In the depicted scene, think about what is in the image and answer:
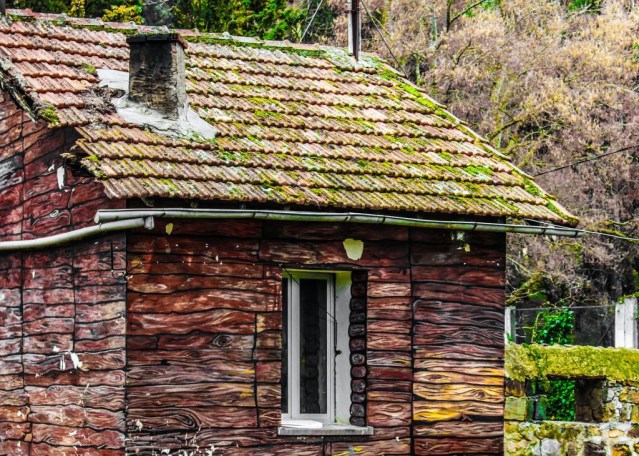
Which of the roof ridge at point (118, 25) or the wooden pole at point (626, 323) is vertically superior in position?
the roof ridge at point (118, 25)

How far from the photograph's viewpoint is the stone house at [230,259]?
11227 millimetres

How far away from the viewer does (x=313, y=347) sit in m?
12.5

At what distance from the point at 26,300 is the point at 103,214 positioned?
230 centimetres

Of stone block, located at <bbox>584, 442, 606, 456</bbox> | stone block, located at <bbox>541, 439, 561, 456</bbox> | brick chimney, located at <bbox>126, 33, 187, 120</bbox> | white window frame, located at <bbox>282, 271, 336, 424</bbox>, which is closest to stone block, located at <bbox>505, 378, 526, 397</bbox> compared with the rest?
stone block, located at <bbox>541, 439, 561, 456</bbox>

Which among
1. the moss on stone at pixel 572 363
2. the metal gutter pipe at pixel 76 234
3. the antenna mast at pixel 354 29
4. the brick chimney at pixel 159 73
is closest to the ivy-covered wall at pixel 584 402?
the moss on stone at pixel 572 363

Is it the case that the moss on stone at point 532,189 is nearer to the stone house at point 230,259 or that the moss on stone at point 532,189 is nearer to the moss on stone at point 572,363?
the stone house at point 230,259

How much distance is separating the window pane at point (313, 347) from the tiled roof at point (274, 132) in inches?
43.9

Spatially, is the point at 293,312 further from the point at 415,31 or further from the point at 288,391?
the point at 415,31

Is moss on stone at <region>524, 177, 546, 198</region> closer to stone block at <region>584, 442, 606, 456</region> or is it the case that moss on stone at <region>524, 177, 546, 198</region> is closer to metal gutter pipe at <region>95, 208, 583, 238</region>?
metal gutter pipe at <region>95, 208, 583, 238</region>

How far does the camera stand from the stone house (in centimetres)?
1123

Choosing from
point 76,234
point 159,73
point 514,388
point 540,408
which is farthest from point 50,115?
point 540,408

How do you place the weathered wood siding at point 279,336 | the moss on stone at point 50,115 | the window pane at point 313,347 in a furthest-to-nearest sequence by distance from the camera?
the window pane at point 313,347, the moss on stone at point 50,115, the weathered wood siding at point 279,336

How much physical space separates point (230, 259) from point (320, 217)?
0.89 m

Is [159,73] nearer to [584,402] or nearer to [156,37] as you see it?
[156,37]
